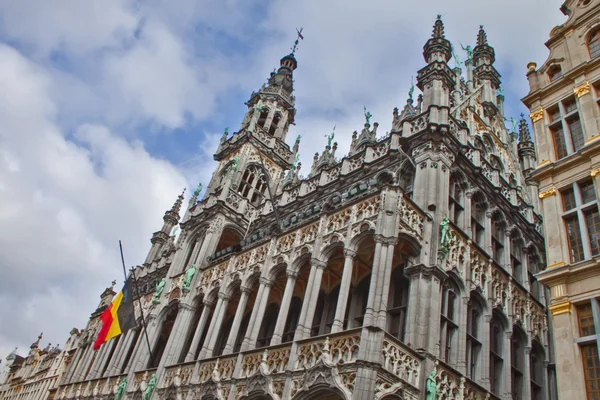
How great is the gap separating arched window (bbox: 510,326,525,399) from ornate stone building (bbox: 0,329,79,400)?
3142cm

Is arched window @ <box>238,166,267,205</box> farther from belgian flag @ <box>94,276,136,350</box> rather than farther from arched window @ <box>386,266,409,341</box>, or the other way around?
arched window @ <box>386,266,409,341</box>

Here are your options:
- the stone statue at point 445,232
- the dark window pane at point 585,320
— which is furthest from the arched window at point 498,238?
the dark window pane at point 585,320

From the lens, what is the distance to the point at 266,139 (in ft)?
114

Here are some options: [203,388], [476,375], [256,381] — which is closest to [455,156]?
[476,375]

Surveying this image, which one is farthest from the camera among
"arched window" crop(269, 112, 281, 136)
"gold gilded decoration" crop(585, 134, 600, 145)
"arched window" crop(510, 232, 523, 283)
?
"arched window" crop(269, 112, 281, 136)

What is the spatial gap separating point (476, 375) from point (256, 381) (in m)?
8.13

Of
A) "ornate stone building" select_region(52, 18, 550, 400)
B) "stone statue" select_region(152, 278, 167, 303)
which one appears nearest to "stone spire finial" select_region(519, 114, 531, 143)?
"ornate stone building" select_region(52, 18, 550, 400)

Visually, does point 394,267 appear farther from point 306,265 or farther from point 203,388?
point 203,388

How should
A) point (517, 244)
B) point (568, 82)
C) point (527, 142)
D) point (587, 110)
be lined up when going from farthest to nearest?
point (527, 142) < point (517, 244) < point (568, 82) < point (587, 110)

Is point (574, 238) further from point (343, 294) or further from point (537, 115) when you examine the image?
point (343, 294)

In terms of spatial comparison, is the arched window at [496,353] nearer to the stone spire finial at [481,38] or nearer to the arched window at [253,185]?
the arched window at [253,185]

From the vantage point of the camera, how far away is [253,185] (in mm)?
Answer: 32438

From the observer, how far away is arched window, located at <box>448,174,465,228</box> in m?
21.2

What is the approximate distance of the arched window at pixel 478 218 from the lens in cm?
2266
